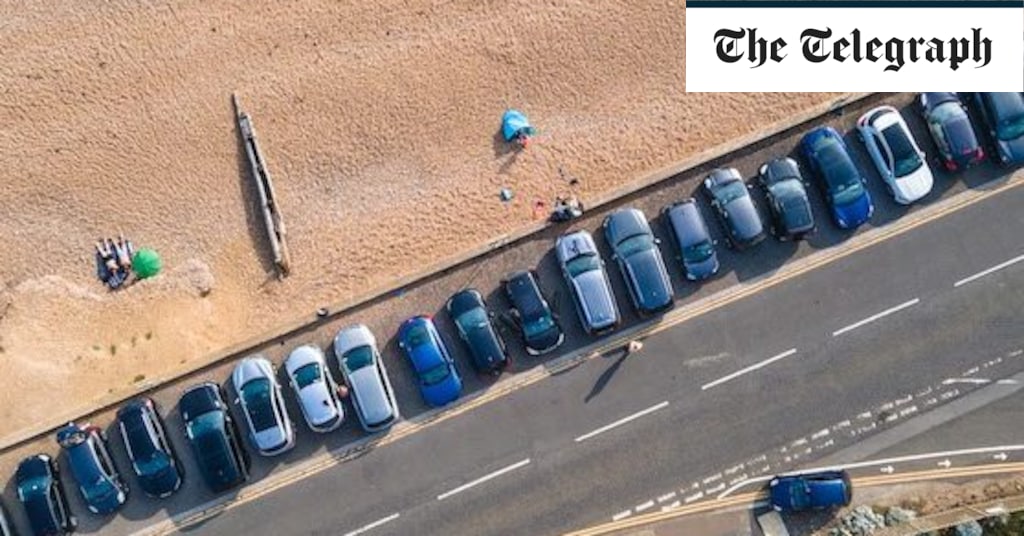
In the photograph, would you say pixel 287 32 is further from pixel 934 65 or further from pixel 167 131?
pixel 934 65

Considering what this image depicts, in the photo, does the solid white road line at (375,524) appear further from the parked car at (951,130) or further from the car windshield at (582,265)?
the parked car at (951,130)

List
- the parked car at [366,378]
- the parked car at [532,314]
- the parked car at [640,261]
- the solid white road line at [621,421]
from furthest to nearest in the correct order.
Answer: the solid white road line at [621,421] → the parked car at [640,261] → the parked car at [532,314] → the parked car at [366,378]

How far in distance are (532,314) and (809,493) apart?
1146 centimetres

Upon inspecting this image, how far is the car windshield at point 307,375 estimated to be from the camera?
3381cm

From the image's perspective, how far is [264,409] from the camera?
1320 inches

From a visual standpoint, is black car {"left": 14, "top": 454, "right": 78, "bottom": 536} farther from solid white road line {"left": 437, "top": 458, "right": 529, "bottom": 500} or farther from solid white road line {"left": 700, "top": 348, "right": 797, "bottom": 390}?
solid white road line {"left": 700, "top": 348, "right": 797, "bottom": 390}

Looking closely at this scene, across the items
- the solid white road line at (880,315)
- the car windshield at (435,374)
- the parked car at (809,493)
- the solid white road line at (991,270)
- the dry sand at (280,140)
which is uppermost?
the dry sand at (280,140)

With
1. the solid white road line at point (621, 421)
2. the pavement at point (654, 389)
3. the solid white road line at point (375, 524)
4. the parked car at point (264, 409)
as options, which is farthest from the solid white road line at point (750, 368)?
the parked car at point (264, 409)

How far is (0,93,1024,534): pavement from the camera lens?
3428cm

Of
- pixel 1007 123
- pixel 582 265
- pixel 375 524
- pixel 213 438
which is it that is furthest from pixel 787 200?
pixel 213 438

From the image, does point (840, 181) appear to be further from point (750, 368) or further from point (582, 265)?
point (582, 265)

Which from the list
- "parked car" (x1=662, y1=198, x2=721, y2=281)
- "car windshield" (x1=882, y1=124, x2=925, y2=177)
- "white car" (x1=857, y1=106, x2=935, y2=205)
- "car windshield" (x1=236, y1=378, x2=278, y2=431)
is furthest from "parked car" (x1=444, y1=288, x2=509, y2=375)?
"car windshield" (x1=882, y1=124, x2=925, y2=177)

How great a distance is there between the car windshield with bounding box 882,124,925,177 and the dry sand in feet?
10.4

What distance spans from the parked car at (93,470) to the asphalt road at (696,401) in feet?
10.7
